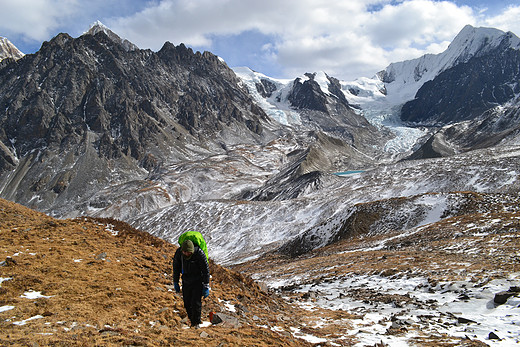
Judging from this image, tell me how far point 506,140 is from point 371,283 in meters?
157

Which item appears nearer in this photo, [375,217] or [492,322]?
[492,322]

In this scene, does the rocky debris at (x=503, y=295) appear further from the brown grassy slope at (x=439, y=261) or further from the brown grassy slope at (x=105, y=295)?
the brown grassy slope at (x=105, y=295)

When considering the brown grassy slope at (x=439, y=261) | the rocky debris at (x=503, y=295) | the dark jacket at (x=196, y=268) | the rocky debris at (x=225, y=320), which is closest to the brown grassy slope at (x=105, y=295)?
the rocky debris at (x=225, y=320)

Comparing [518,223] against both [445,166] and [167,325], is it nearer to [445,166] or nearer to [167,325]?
[167,325]

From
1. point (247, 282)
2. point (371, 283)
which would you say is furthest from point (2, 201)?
point (371, 283)

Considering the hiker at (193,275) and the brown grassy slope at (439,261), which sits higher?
the hiker at (193,275)

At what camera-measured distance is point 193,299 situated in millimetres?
10102

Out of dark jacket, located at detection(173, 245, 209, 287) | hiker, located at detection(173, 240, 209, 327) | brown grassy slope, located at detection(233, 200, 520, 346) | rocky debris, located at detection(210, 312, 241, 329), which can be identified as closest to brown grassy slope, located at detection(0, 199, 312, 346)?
rocky debris, located at detection(210, 312, 241, 329)

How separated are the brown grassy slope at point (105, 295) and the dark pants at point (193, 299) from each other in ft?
1.59

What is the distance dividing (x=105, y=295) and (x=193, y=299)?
11.1 feet

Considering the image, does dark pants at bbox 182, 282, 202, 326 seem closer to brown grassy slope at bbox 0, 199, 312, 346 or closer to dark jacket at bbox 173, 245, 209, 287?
dark jacket at bbox 173, 245, 209, 287

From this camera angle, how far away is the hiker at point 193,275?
9766 mm

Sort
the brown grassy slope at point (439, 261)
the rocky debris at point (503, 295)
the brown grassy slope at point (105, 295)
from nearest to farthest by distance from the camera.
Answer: the brown grassy slope at point (105, 295) → the rocky debris at point (503, 295) → the brown grassy slope at point (439, 261)

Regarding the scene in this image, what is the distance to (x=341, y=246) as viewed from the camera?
3984cm
